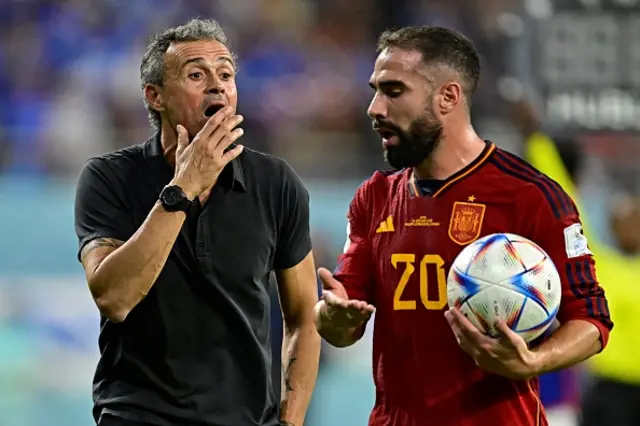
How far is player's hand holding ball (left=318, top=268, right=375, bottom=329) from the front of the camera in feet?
12.6

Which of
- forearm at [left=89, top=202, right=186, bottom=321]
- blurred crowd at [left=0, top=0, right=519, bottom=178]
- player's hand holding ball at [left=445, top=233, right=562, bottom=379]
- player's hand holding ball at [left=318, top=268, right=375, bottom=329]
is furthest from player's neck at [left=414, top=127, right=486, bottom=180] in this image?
blurred crowd at [left=0, top=0, right=519, bottom=178]

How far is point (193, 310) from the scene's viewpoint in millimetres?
4090

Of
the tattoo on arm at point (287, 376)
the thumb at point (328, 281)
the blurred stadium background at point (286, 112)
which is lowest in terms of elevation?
the tattoo on arm at point (287, 376)

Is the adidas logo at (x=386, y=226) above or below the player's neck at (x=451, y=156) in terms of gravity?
below

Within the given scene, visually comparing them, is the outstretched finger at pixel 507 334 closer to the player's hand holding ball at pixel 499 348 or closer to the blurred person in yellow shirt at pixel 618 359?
the player's hand holding ball at pixel 499 348

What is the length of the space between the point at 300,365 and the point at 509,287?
0.95m

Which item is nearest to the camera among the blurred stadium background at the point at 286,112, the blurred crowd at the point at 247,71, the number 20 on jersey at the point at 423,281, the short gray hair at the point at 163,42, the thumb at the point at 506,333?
the thumb at the point at 506,333

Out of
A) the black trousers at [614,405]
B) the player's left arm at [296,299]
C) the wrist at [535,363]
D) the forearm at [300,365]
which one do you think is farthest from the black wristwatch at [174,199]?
the black trousers at [614,405]

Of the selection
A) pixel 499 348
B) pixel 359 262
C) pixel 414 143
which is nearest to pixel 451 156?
pixel 414 143

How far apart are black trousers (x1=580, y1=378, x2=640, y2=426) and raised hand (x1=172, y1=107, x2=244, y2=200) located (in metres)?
4.20

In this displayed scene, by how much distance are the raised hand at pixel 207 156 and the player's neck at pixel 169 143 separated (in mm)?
266

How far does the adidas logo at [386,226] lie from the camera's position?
4.22 meters

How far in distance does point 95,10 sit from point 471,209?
26.6ft

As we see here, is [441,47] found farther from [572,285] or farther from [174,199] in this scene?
[174,199]
